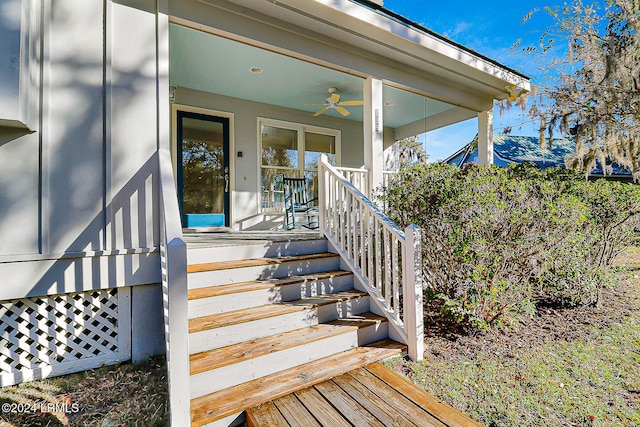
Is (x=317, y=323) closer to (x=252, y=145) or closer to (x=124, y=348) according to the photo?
(x=124, y=348)

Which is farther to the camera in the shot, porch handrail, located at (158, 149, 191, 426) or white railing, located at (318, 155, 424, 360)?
white railing, located at (318, 155, 424, 360)

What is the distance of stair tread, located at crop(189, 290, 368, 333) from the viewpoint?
2346 mm

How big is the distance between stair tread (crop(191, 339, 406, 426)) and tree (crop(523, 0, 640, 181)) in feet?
21.8

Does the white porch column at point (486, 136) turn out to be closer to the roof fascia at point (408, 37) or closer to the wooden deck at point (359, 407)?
the roof fascia at point (408, 37)

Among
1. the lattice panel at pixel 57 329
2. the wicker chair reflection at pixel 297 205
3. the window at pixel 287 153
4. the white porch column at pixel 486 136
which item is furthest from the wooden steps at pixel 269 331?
the white porch column at pixel 486 136

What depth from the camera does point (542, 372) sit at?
2441 mm

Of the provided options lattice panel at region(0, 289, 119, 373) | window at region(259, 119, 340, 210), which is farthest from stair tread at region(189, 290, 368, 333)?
window at region(259, 119, 340, 210)

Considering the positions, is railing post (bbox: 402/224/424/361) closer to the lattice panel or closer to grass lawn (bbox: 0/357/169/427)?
grass lawn (bbox: 0/357/169/427)

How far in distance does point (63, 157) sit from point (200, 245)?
4.25 feet

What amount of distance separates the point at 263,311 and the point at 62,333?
5.24 ft

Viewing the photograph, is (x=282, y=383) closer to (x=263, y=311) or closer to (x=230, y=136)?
(x=263, y=311)

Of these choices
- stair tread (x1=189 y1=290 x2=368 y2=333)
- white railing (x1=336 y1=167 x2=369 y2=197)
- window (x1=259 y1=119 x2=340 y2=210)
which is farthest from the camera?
window (x1=259 y1=119 x2=340 y2=210)

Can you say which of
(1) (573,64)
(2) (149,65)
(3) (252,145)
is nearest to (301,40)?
(2) (149,65)

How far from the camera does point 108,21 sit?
2.68 meters
